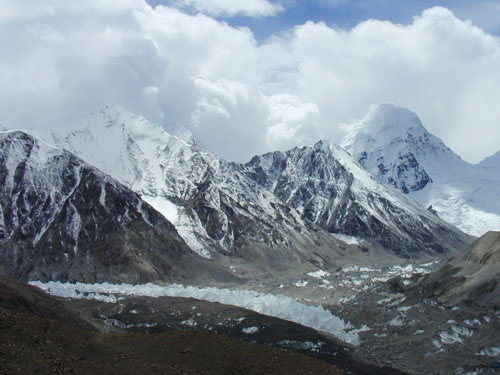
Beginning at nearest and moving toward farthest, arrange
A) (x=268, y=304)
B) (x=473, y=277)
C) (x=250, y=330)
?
1. (x=250, y=330)
2. (x=473, y=277)
3. (x=268, y=304)

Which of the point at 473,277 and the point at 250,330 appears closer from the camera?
the point at 250,330

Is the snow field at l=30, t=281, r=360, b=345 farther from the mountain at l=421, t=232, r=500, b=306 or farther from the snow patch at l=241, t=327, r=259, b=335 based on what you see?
the mountain at l=421, t=232, r=500, b=306

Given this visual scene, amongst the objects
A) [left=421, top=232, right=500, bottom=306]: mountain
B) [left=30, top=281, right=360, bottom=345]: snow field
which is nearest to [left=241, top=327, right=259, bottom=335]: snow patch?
[left=30, top=281, right=360, bottom=345]: snow field

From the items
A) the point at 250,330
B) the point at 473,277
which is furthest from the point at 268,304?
the point at 473,277

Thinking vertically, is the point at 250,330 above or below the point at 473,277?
below

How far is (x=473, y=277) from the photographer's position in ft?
403

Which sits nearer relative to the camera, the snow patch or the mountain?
the snow patch

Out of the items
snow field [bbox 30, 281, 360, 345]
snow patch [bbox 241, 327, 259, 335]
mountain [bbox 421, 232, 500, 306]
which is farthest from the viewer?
snow field [bbox 30, 281, 360, 345]

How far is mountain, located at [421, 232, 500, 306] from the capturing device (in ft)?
367

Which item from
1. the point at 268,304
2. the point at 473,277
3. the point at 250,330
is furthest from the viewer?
the point at 268,304

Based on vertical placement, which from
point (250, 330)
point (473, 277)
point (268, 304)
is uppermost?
point (473, 277)

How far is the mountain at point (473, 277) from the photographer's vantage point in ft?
367

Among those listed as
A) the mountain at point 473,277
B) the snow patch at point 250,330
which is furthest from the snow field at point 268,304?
the mountain at point 473,277

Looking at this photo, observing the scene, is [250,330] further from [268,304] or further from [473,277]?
[473,277]
